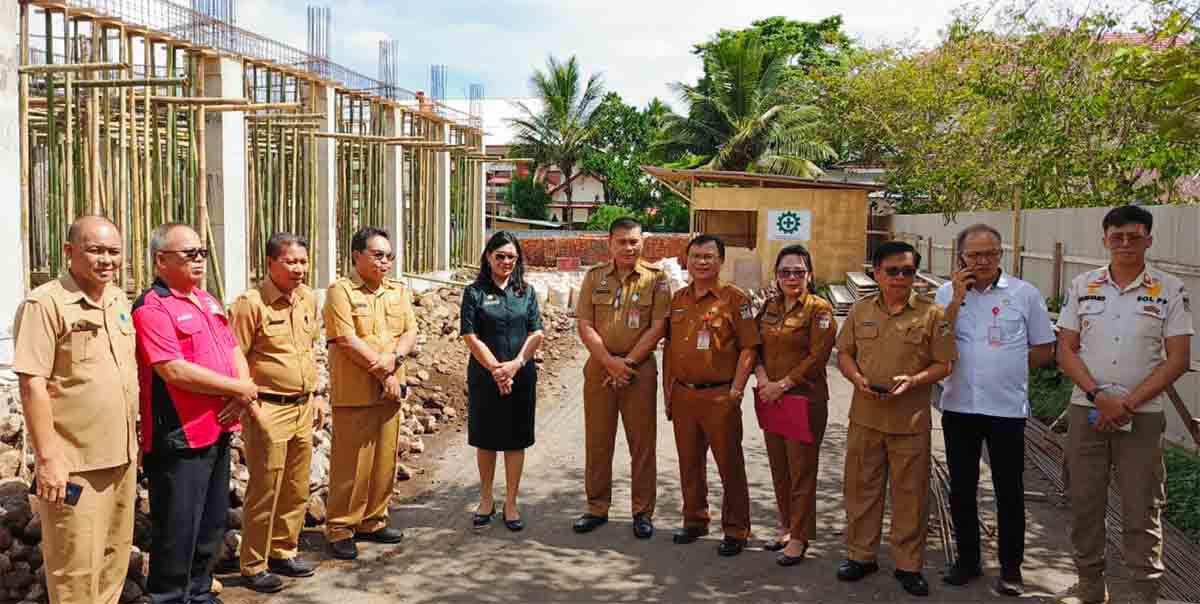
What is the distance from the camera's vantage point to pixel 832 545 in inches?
211

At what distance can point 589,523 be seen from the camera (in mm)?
5609

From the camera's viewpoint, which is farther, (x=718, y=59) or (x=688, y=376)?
(x=718, y=59)

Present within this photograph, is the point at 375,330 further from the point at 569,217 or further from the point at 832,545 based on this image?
the point at 569,217

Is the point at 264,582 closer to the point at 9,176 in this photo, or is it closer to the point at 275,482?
the point at 275,482

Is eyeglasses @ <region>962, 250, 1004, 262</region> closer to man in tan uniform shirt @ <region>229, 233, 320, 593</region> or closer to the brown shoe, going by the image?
the brown shoe

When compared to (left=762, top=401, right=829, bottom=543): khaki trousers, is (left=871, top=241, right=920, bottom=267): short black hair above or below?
above

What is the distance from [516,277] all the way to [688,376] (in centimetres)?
123

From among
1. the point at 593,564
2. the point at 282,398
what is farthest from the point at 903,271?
the point at 282,398

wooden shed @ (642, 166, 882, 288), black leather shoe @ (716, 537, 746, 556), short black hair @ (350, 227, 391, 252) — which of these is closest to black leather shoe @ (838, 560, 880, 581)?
black leather shoe @ (716, 537, 746, 556)

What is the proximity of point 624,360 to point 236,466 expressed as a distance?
248 cm

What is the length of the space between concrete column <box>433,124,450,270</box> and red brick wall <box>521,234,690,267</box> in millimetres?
10594

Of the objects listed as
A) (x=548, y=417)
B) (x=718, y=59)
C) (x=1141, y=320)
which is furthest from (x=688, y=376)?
(x=718, y=59)

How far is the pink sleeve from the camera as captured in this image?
12.9ft

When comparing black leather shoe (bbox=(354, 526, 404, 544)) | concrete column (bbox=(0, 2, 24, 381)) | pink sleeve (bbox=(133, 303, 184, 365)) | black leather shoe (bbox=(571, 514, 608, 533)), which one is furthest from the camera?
concrete column (bbox=(0, 2, 24, 381))
